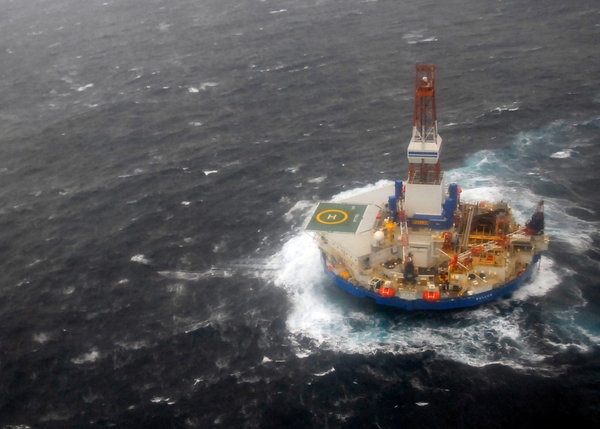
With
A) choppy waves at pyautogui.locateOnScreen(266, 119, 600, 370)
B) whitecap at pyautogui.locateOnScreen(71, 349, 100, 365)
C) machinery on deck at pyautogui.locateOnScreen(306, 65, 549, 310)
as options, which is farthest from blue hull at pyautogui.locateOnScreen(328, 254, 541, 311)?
whitecap at pyautogui.locateOnScreen(71, 349, 100, 365)

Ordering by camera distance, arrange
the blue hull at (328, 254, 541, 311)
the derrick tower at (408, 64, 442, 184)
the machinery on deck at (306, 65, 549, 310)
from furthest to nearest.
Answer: the derrick tower at (408, 64, 442, 184)
the machinery on deck at (306, 65, 549, 310)
the blue hull at (328, 254, 541, 311)

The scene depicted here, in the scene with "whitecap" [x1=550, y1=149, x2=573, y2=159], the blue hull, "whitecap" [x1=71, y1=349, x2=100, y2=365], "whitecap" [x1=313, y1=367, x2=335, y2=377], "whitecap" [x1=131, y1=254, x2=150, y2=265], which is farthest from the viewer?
"whitecap" [x1=550, y1=149, x2=573, y2=159]

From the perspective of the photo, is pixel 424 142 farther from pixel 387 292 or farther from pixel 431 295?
pixel 387 292

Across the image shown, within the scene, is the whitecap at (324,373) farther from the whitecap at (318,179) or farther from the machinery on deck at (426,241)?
the whitecap at (318,179)

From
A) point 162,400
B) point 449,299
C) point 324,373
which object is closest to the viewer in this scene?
point 162,400

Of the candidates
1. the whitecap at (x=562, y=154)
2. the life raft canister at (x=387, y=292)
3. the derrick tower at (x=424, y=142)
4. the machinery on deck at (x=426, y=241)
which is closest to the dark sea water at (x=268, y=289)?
the whitecap at (x=562, y=154)

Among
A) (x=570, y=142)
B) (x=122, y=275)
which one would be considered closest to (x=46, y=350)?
(x=122, y=275)

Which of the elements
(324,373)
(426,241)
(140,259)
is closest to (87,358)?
(140,259)

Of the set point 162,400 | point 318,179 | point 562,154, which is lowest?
point 162,400

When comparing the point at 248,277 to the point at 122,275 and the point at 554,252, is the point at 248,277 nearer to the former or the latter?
the point at 122,275

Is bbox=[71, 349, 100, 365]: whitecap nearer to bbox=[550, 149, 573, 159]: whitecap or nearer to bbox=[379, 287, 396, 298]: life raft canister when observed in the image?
bbox=[379, 287, 396, 298]: life raft canister
